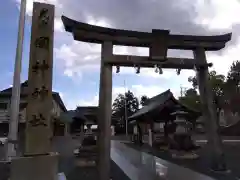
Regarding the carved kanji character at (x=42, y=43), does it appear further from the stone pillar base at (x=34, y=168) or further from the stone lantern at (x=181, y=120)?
the stone lantern at (x=181, y=120)

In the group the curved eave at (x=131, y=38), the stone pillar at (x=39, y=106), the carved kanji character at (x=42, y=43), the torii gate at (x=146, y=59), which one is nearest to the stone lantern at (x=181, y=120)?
the torii gate at (x=146, y=59)

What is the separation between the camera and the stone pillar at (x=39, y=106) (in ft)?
16.8

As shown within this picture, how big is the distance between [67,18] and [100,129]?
144 inches

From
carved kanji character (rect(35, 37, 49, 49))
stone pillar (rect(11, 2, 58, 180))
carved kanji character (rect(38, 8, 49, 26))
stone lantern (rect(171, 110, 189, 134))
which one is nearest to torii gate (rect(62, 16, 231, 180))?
carved kanji character (rect(38, 8, 49, 26))

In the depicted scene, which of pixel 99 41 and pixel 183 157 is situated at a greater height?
pixel 99 41

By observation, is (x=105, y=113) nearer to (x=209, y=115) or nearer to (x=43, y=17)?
(x=43, y=17)

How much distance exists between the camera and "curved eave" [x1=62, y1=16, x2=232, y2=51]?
754cm

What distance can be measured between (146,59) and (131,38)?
2.87 ft

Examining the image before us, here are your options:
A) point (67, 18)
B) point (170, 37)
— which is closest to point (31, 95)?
point (67, 18)

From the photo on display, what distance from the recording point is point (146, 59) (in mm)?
8094

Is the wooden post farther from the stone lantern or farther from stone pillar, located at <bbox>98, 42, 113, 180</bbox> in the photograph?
the stone lantern

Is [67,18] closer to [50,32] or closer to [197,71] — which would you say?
[50,32]

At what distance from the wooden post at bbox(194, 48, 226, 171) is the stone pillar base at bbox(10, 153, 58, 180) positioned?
18.5 feet

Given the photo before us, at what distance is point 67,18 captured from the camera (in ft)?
24.6
